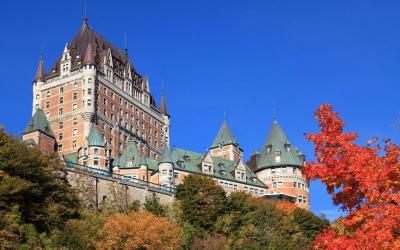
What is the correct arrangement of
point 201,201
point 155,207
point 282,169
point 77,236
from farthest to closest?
point 282,169 → point 201,201 → point 155,207 → point 77,236

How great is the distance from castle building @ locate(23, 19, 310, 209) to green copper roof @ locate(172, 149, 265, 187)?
0.15 metres

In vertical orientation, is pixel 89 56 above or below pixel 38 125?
above

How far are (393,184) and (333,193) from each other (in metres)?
1.85

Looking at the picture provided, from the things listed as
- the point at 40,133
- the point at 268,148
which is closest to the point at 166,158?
the point at 268,148

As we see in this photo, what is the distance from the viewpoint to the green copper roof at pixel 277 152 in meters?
104

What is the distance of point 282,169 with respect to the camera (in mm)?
103312

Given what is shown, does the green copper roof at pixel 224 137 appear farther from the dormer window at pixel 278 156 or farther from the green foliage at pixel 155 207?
the green foliage at pixel 155 207

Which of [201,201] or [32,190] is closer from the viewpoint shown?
[32,190]

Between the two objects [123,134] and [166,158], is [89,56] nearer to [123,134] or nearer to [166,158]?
[123,134]

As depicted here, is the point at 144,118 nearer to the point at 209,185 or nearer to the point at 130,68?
the point at 130,68

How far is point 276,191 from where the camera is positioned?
102m

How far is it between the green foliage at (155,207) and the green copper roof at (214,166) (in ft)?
71.7

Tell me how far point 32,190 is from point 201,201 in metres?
22.3

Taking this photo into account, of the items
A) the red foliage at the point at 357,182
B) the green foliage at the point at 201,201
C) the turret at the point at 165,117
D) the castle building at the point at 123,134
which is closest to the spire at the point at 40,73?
the castle building at the point at 123,134
